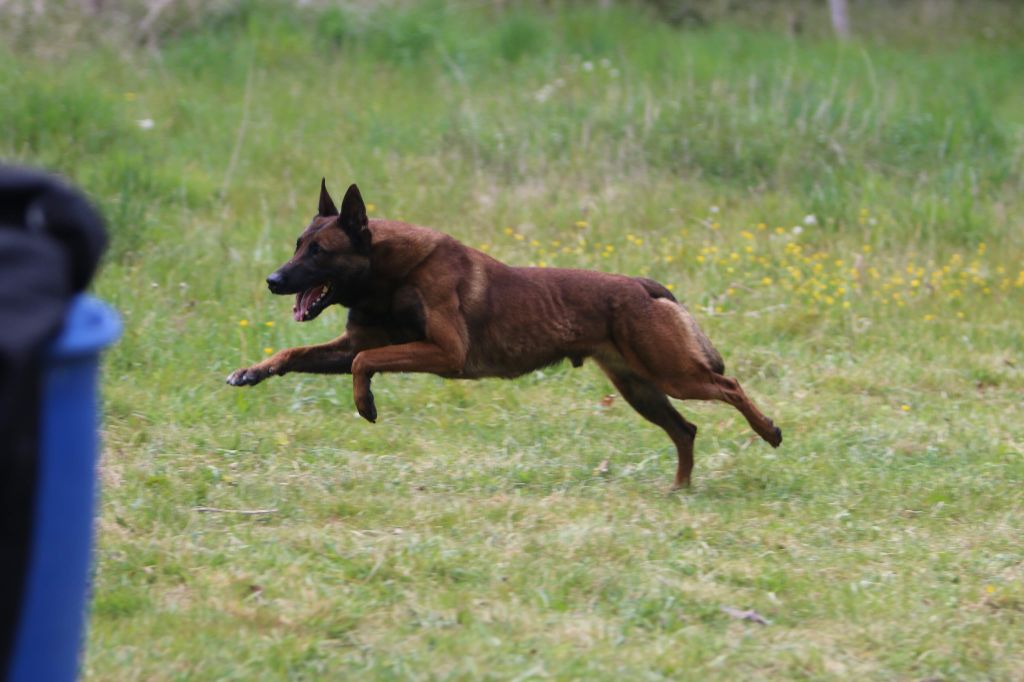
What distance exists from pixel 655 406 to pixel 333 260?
5.71 ft

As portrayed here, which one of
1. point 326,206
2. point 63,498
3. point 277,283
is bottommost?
point 277,283

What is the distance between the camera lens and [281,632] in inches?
154

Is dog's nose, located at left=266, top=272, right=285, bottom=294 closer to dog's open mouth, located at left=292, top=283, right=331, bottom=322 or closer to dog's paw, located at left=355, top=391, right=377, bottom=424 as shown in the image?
dog's open mouth, located at left=292, top=283, right=331, bottom=322

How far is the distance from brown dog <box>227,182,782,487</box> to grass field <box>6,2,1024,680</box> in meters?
0.45

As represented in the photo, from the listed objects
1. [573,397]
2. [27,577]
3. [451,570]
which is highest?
[27,577]

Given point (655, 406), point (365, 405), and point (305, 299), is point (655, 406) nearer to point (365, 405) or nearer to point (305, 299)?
point (365, 405)

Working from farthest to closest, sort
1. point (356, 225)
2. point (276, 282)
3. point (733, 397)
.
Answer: point (733, 397)
point (356, 225)
point (276, 282)

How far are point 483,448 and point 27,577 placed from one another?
12.8 ft

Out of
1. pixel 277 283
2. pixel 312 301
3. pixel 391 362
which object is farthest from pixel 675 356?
pixel 277 283

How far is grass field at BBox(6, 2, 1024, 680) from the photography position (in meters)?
4.14

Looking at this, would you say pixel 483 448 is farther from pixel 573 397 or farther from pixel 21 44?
pixel 21 44

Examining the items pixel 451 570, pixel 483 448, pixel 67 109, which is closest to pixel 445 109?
pixel 67 109

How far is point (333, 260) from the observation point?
5.60 meters

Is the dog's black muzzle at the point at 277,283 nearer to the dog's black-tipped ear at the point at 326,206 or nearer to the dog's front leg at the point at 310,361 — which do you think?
the dog's front leg at the point at 310,361
